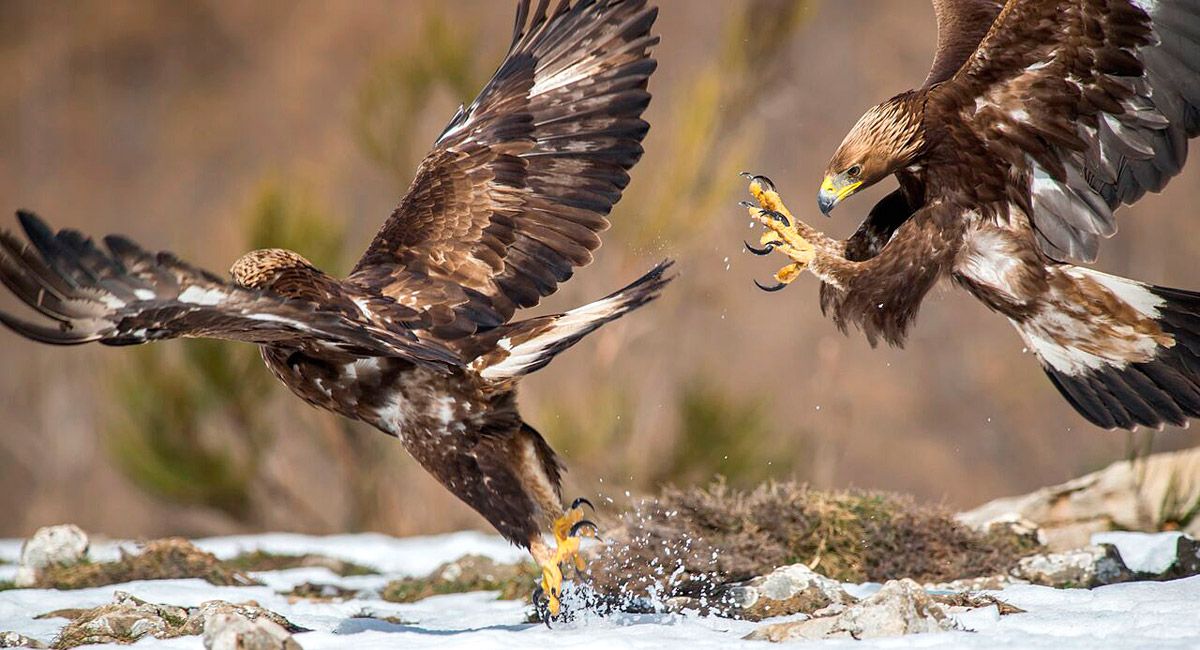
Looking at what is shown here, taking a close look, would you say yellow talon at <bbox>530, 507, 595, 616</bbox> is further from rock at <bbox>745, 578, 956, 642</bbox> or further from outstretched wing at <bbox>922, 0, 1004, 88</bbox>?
outstretched wing at <bbox>922, 0, 1004, 88</bbox>

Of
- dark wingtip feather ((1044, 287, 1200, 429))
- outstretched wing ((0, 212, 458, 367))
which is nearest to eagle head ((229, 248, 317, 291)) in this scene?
outstretched wing ((0, 212, 458, 367))

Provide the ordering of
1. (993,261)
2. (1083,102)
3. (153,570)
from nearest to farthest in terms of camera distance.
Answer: (1083,102)
(993,261)
(153,570)

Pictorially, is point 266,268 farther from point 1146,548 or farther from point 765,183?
point 1146,548

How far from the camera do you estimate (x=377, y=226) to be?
48.4 feet

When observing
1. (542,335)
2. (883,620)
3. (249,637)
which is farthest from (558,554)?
(249,637)

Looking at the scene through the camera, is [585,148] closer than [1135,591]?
No

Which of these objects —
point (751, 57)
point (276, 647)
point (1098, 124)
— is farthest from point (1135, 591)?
point (751, 57)

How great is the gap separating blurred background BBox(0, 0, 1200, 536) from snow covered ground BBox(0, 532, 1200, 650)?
4.06 feet

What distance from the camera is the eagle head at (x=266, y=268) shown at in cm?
438

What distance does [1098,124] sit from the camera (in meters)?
4.45

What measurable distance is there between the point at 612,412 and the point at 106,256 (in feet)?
23.0

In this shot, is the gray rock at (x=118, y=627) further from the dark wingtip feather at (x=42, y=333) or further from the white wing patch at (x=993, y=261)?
the white wing patch at (x=993, y=261)

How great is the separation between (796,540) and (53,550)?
10.6 feet

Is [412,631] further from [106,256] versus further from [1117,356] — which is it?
[1117,356]
